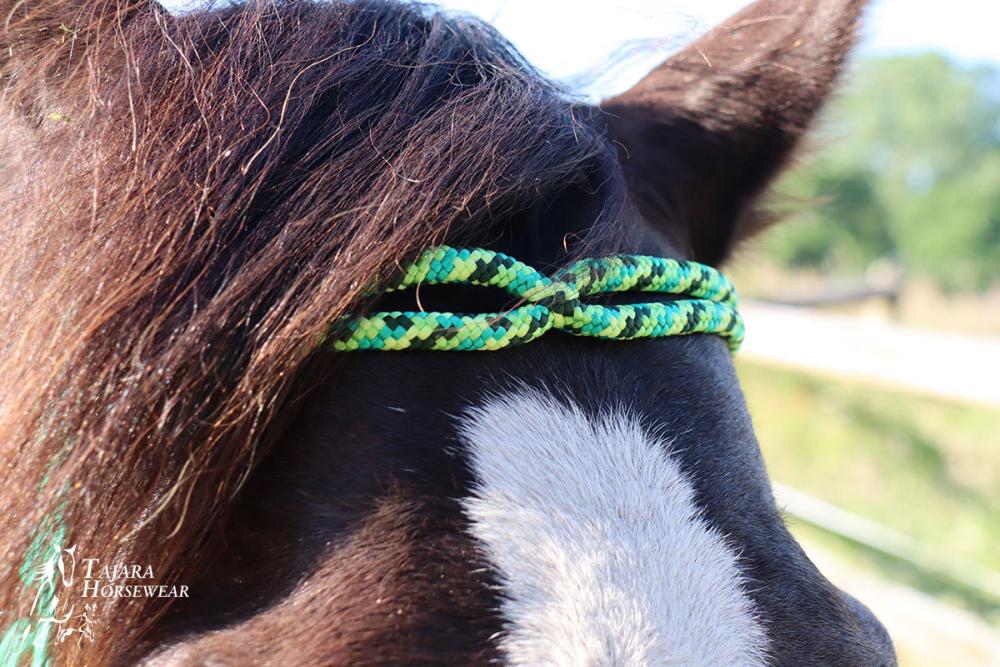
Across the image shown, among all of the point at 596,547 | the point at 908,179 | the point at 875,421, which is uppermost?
the point at 596,547

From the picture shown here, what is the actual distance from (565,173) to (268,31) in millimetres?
298

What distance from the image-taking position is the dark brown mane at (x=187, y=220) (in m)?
0.63

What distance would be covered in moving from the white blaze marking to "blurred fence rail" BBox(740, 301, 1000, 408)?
7.30 ft

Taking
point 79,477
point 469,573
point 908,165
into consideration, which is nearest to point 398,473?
point 469,573

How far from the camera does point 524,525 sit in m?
0.66

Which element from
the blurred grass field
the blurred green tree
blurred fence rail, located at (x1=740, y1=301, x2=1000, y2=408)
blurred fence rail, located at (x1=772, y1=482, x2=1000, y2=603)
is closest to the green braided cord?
the blurred green tree

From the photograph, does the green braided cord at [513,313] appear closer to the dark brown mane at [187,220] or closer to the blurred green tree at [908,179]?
the dark brown mane at [187,220]

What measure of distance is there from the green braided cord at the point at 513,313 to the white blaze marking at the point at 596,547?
6 centimetres

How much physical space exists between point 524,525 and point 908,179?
36322 millimetres

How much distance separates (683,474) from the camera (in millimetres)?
747

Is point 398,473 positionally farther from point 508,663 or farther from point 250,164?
point 250,164

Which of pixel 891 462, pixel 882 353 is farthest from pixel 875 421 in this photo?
pixel 882 353

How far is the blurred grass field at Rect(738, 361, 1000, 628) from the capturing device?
400cm

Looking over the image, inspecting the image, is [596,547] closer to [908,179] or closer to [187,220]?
[187,220]
